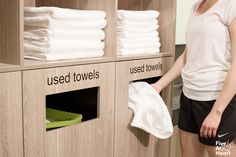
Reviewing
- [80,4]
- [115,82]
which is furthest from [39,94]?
[80,4]

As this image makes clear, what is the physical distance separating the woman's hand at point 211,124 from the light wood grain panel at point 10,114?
2.44ft

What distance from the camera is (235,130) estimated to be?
152 cm

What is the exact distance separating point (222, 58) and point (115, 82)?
1.58 feet

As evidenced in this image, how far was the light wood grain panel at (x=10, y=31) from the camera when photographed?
1.18 m

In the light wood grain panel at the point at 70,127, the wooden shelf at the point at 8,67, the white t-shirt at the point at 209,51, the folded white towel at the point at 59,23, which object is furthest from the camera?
the white t-shirt at the point at 209,51

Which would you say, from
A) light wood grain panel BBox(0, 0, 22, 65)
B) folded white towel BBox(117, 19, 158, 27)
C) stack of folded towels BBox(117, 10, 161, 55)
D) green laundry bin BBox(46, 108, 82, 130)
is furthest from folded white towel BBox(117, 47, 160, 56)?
light wood grain panel BBox(0, 0, 22, 65)

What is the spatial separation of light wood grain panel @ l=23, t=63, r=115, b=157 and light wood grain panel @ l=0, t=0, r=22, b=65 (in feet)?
0.26

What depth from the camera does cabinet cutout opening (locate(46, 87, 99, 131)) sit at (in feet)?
4.86

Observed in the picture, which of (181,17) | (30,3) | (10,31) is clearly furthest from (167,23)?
(10,31)

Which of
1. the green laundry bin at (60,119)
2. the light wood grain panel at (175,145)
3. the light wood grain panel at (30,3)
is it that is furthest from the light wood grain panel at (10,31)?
the light wood grain panel at (175,145)

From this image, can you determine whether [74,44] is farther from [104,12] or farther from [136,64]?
[136,64]

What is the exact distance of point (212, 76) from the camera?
152cm

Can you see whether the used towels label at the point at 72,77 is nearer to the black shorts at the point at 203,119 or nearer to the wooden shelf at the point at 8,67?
the wooden shelf at the point at 8,67

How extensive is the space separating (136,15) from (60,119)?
0.63 meters
